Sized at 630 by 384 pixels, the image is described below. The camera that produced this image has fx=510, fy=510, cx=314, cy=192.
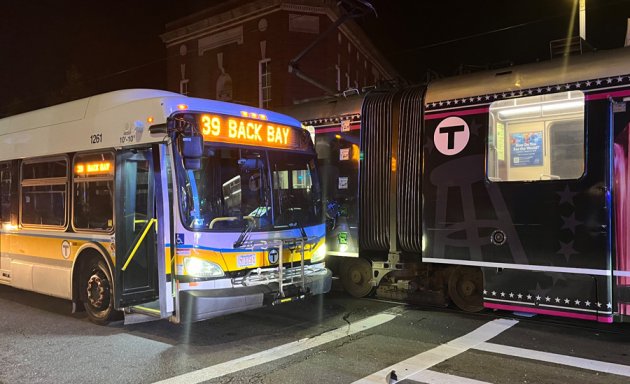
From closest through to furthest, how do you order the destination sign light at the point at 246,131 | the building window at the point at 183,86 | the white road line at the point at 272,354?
1. the white road line at the point at 272,354
2. the destination sign light at the point at 246,131
3. the building window at the point at 183,86

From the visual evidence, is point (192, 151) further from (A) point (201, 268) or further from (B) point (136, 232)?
(B) point (136, 232)

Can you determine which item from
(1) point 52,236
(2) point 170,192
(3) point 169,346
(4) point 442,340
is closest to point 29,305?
(1) point 52,236

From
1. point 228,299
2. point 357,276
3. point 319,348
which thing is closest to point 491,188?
point 357,276

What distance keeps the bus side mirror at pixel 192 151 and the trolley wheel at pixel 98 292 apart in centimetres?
225

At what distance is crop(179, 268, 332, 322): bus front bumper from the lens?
5.92m

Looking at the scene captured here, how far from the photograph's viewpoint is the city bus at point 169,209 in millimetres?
6062

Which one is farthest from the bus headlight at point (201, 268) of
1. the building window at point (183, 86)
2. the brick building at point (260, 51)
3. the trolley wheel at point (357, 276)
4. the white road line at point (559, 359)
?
the building window at point (183, 86)

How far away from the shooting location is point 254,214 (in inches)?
262

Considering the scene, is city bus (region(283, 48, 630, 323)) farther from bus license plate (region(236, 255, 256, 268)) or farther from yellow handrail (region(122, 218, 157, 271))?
yellow handrail (region(122, 218, 157, 271))

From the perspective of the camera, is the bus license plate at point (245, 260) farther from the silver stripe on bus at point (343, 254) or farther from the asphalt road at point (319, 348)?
the silver stripe on bus at point (343, 254)

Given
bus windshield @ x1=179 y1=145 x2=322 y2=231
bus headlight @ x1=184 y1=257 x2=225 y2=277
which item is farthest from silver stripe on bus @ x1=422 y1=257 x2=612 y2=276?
bus headlight @ x1=184 y1=257 x2=225 y2=277

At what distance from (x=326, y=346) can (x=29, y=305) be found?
5584mm

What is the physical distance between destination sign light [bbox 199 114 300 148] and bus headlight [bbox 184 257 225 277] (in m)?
1.48

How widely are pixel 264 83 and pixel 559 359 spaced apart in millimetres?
16997
